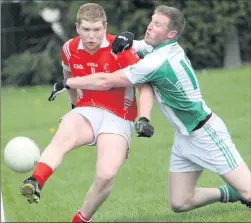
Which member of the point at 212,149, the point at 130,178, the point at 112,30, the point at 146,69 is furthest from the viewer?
the point at 112,30

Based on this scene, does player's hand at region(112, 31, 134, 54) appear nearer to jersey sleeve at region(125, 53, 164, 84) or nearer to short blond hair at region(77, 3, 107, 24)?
short blond hair at region(77, 3, 107, 24)

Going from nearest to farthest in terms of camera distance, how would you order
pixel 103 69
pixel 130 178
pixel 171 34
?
pixel 171 34, pixel 103 69, pixel 130 178

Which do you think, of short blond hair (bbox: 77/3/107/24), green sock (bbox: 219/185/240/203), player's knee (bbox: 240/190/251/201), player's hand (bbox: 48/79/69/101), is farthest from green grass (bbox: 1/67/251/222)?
short blond hair (bbox: 77/3/107/24)

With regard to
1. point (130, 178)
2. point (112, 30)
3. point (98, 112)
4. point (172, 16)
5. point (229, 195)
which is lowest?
point (112, 30)

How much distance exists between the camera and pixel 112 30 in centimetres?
2911

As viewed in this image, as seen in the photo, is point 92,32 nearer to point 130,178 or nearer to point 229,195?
point 229,195

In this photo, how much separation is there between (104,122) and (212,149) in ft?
3.49

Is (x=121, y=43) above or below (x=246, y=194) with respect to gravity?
above

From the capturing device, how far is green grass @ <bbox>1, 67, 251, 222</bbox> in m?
Answer: 9.58

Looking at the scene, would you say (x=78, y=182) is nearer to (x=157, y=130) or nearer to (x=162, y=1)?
(x=157, y=130)

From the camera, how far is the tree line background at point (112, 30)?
95.8 ft

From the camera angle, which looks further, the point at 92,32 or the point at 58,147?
the point at 92,32

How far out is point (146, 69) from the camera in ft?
25.5

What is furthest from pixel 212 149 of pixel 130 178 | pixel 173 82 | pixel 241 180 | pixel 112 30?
pixel 112 30
